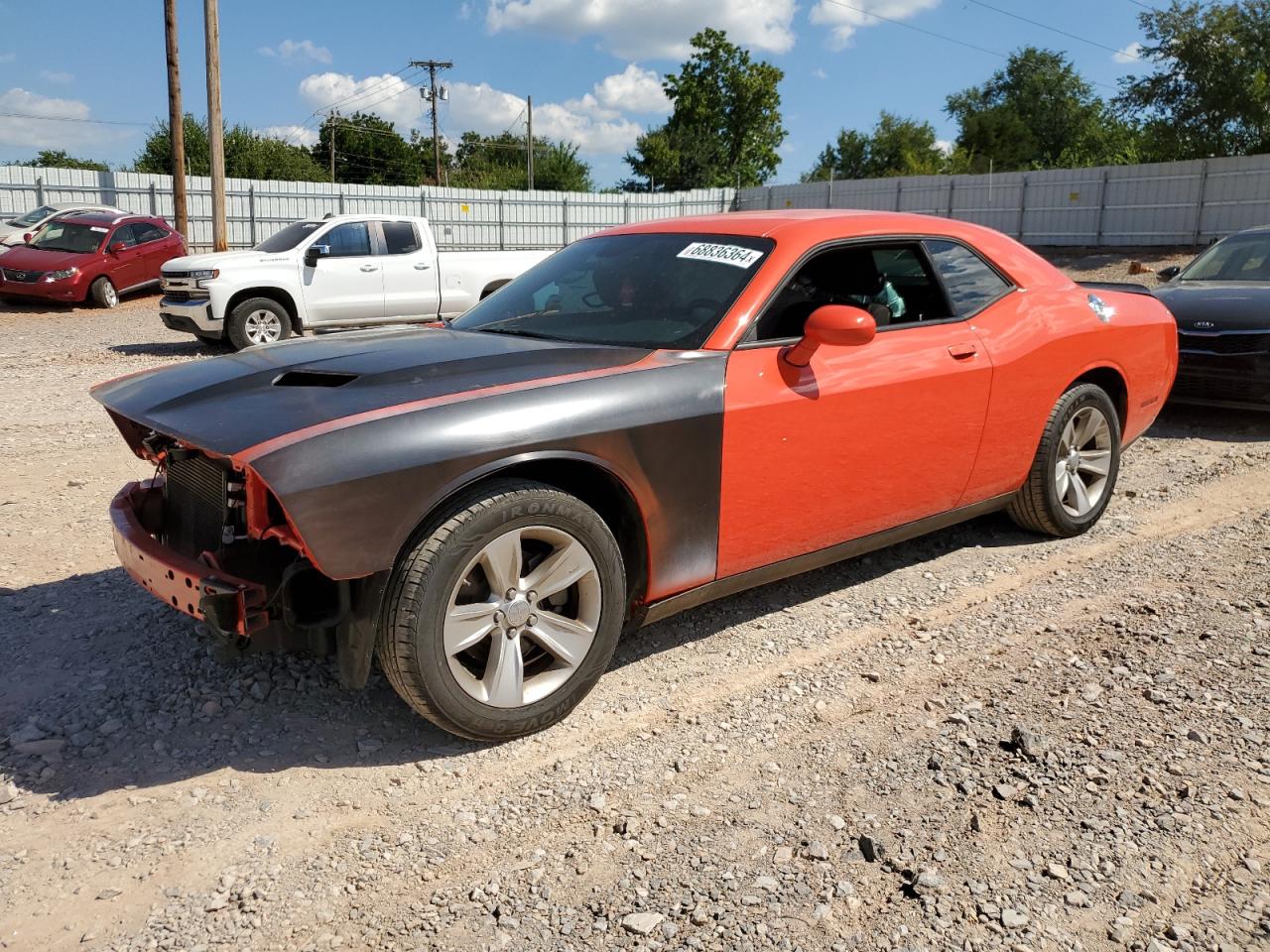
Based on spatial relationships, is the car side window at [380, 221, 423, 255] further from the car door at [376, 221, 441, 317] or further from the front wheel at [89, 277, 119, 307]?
the front wheel at [89, 277, 119, 307]

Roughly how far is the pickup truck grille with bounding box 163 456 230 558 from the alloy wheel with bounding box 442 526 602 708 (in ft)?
2.49

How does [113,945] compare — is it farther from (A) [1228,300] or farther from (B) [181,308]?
(B) [181,308]

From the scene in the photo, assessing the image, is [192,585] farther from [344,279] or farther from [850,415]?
[344,279]

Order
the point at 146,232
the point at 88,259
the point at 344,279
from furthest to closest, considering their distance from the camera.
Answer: the point at 146,232 → the point at 88,259 → the point at 344,279

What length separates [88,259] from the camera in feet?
59.1

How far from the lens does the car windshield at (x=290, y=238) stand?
13.3m

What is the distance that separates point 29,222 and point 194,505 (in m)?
22.0

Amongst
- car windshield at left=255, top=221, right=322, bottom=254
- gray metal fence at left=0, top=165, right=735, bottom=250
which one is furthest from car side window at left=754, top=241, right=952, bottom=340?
gray metal fence at left=0, top=165, right=735, bottom=250

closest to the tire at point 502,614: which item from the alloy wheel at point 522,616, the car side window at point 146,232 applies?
the alloy wheel at point 522,616

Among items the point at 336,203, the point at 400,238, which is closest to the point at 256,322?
the point at 400,238

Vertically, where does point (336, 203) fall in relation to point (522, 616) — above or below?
above

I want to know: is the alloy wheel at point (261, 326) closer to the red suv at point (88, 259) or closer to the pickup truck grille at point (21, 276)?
the red suv at point (88, 259)

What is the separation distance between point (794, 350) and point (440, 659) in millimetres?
1642

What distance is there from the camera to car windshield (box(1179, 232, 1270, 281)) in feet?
28.2
